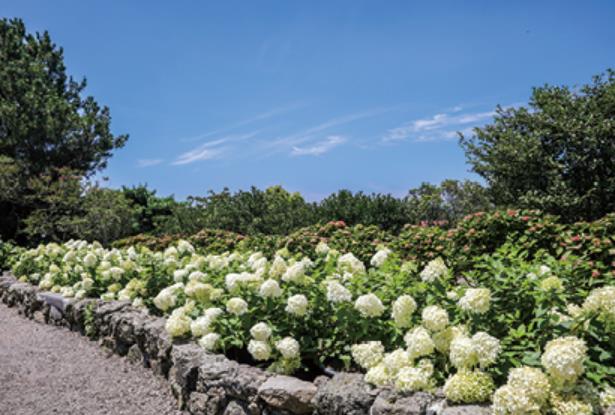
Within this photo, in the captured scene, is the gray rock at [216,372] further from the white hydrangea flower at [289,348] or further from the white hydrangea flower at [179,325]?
the white hydrangea flower at [179,325]

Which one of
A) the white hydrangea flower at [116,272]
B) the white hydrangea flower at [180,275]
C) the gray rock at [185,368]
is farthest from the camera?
the white hydrangea flower at [116,272]

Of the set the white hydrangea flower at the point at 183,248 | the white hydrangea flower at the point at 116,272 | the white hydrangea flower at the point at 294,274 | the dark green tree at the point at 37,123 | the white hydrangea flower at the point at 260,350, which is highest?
the dark green tree at the point at 37,123

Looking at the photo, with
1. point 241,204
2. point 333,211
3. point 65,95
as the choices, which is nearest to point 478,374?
point 333,211

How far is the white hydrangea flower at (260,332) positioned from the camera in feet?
11.2

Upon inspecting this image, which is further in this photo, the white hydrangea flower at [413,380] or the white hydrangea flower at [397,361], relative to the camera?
the white hydrangea flower at [397,361]

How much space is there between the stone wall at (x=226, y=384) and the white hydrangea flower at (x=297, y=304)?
0.43 metres

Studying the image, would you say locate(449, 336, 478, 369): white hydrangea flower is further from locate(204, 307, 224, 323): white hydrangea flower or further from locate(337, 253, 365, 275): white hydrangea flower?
locate(204, 307, 224, 323): white hydrangea flower

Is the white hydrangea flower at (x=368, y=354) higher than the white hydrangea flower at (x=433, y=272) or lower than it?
lower

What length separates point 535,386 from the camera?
2174 millimetres

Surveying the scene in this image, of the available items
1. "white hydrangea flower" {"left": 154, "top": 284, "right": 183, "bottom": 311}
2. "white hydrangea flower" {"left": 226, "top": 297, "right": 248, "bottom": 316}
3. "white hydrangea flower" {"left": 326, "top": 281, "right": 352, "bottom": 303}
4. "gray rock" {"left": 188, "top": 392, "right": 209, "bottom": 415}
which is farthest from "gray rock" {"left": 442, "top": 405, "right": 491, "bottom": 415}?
"white hydrangea flower" {"left": 154, "top": 284, "right": 183, "bottom": 311}

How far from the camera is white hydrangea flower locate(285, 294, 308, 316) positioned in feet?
11.1

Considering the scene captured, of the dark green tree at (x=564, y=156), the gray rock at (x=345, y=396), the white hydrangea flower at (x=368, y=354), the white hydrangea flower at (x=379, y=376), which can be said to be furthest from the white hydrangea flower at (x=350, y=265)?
the dark green tree at (x=564, y=156)

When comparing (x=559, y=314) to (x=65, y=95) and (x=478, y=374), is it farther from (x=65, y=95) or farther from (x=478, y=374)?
(x=65, y=95)

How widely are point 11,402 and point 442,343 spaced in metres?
3.58
